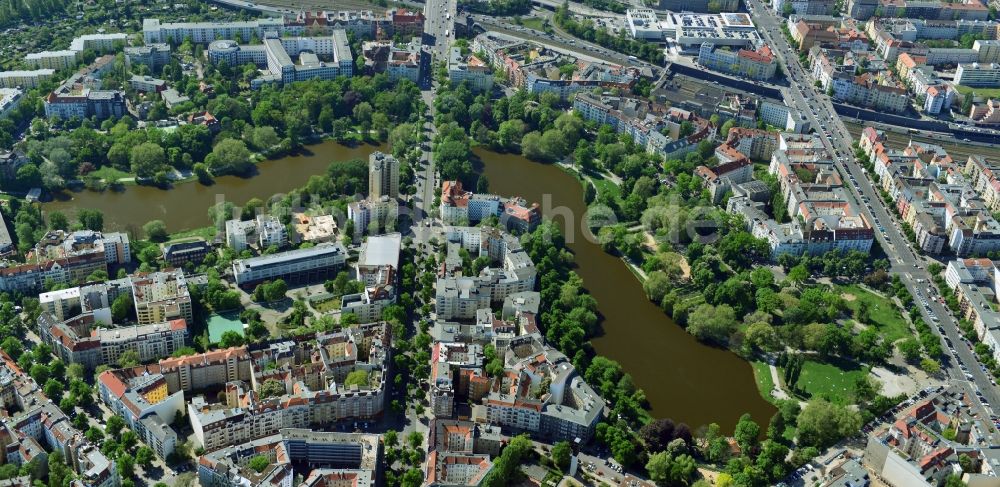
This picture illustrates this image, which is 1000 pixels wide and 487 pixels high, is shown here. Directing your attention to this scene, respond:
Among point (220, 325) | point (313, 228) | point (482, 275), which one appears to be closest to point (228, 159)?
point (313, 228)

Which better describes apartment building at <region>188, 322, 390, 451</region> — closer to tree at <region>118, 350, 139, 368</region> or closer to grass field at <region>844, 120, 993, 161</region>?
tree at <region>118, 350, 139, 368</region>

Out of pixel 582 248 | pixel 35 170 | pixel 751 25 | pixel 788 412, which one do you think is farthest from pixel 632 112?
pixel 35 170

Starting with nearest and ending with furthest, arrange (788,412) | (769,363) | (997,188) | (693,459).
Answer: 1. (693,459)
2. (788,412)
3. (769,363)
4. (997,188)

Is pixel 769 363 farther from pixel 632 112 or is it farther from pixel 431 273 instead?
pixel 632 112

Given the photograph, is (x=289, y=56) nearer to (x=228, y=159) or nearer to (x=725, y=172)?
(x=228, y=159)

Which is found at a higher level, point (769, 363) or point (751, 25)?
point (751, 25)

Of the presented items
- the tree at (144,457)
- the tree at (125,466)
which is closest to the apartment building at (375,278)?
the tree at (144,457)

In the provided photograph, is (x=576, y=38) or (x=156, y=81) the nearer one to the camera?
(x=156, y=81)

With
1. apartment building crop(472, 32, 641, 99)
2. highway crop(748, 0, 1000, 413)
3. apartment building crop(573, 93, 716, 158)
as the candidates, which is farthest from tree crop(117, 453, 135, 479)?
apartment building crop(472, 32, 641, 99)
